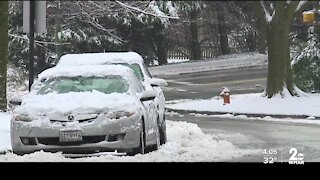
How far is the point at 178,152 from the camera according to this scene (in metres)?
8.90

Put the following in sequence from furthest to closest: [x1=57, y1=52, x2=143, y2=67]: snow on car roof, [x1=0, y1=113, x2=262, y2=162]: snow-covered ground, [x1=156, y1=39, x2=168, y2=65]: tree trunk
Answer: [x1=156, y1=39, x2=168, y2=65]: tree trunk → [x1=57, y1=52, x2=143, y2=67]: snow on car roof → [x1=0, y1=113, x2=262, y2=162]: snow-covered ground

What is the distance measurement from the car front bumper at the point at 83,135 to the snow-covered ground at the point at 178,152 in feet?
0.61

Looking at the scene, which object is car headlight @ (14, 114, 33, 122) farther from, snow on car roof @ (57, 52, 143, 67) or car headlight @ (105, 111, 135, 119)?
snow on car roof @ (57, 52, 143, 67)

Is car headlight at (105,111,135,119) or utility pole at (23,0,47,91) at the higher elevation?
utility pole at (23,0,47,91)

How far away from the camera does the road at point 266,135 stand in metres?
9.10

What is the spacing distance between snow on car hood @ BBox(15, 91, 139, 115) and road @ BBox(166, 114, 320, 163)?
1.65 meters

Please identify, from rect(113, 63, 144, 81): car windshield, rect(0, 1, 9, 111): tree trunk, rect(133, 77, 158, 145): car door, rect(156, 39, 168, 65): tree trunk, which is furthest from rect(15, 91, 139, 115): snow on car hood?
rect(156, 39, 168, 65): tree trunk

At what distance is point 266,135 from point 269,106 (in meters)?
6.24

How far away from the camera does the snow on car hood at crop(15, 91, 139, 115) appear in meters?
7.82

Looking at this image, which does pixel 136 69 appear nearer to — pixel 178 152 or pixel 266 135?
pixel 266 135

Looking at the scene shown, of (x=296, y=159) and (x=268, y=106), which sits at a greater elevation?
(x=296, y=159)

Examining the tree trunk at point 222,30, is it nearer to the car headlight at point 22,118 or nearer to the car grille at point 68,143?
the car grille at point 68,143

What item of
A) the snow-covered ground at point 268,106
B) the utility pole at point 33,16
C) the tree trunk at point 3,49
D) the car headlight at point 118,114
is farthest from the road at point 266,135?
the tree trunk at point 3,49

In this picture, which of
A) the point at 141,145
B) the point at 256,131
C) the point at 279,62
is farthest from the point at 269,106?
the point at 141,145
